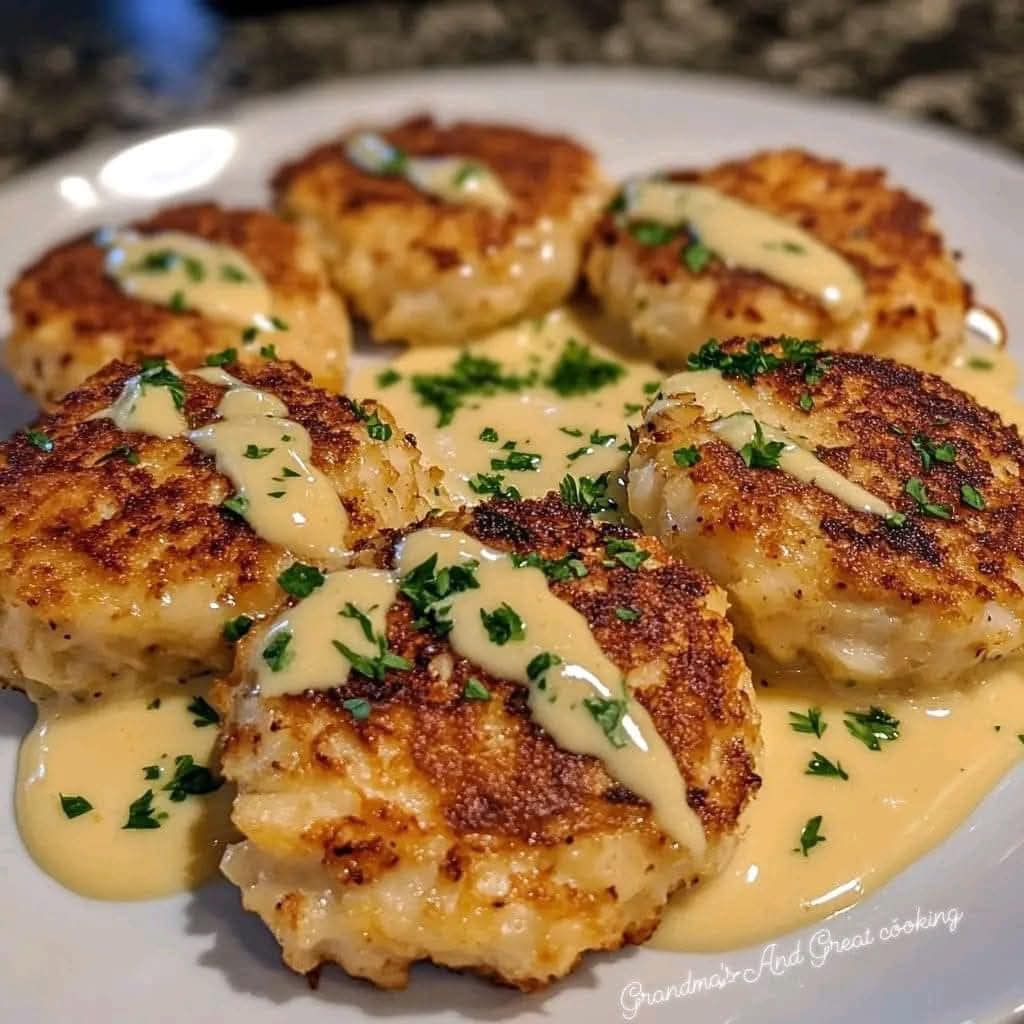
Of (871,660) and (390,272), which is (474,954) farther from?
(390,272)

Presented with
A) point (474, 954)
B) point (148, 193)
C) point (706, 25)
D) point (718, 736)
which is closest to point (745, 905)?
point (718, 736)

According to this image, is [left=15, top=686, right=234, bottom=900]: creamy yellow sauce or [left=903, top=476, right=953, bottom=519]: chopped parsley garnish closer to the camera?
[left=15, top=686, right=234, bottom=900]: creamy yellow sauce

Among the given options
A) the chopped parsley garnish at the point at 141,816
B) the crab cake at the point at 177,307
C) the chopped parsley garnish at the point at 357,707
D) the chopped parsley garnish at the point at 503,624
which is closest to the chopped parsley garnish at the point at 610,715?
the chopped parsley garnish at the point at 503,624

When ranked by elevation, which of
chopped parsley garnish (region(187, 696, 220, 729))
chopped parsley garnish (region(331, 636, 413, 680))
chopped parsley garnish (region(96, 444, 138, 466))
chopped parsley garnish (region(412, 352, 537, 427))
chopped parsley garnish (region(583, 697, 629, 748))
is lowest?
chopped parsley garnish (region(187, 696, 220, 729))

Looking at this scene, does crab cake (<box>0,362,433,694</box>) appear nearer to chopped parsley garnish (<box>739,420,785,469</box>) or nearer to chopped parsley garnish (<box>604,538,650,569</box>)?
chopped parsley garnish (<box>604,538,650,569</box>)

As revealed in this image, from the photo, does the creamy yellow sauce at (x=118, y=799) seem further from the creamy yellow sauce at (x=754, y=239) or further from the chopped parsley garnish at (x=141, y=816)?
the creamy yellow sauce at (x=754, y=239)

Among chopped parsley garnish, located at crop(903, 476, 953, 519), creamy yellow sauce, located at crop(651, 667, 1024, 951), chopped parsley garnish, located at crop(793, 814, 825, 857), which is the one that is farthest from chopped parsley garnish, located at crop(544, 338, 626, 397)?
chopped parsley garnish, located at crop(793, 814, 825, 857)

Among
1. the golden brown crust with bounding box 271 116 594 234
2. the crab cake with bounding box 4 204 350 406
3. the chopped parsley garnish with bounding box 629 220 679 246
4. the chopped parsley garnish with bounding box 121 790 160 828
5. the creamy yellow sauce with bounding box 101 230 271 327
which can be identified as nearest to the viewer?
the chopped parsley garnish with bounding box 121 790 160 828
